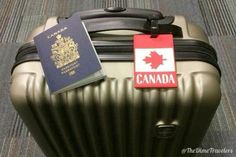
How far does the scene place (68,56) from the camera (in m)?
0.75

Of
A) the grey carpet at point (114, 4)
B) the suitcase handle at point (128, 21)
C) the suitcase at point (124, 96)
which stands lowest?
the grey carpet at point (114, 4)

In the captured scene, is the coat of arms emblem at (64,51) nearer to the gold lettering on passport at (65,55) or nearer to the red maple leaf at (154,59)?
the gold lettering on passport at (65,55)

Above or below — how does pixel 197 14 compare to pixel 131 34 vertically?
below

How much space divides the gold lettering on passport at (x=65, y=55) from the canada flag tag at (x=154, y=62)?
0.14m

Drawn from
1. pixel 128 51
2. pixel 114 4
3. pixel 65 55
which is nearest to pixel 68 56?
pixel 65 55

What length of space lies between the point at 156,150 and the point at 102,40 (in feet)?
1.14

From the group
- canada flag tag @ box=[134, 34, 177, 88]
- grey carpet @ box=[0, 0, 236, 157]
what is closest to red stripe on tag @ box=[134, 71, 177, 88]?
canada flag tag @ box=[134, 34, 177, 88]

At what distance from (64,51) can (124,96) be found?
178 mm

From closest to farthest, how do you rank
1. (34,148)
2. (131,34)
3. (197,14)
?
(131,34) → (34,148) → (197,14)

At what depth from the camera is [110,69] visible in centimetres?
74

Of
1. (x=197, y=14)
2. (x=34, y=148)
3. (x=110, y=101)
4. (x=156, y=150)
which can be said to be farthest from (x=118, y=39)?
(x=197, y=14)

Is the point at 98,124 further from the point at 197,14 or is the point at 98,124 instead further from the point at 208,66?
the point at 197,14

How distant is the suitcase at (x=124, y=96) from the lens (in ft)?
2.36

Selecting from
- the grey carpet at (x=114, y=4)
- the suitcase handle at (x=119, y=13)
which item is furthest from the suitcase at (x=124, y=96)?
the grey carpet at (x=114, y=4)
